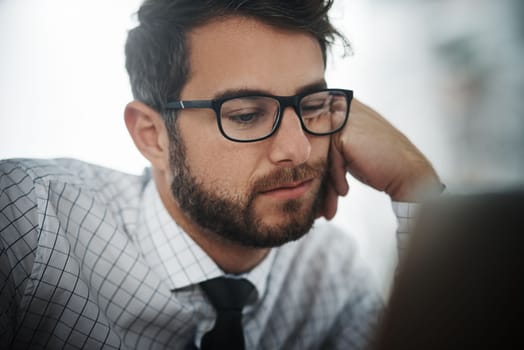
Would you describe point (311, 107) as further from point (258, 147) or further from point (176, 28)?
point (176, 28)

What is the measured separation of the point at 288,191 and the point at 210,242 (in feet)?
1.19

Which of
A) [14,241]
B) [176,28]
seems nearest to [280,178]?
[176,28]

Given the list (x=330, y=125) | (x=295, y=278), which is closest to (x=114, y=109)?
(x=330, y=125)

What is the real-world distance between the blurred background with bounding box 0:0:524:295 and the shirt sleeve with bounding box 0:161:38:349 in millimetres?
345

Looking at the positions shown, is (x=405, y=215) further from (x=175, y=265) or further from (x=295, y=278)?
(x=175, y=265)

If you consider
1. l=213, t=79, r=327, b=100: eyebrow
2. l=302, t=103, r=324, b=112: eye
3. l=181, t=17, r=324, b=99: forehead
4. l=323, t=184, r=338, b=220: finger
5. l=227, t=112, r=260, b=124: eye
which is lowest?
l=323, t=184, r=338, b=220: finger

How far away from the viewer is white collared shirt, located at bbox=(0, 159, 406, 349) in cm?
107

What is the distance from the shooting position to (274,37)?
→ 1153 mm

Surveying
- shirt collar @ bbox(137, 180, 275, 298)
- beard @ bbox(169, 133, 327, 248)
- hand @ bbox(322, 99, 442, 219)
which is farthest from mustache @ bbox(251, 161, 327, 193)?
shirt collar @ bbox(137, 180, 275, 298)

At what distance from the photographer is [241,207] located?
Result: 118 centimetres

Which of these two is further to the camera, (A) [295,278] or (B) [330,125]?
(A) [295,278]

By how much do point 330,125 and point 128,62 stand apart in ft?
2.60

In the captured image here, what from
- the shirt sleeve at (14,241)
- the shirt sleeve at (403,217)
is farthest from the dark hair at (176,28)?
the shirt sleeve at (403,217)

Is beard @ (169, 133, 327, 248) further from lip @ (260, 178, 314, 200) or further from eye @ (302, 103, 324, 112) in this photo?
eye @ (302, 103, 324, 112)
